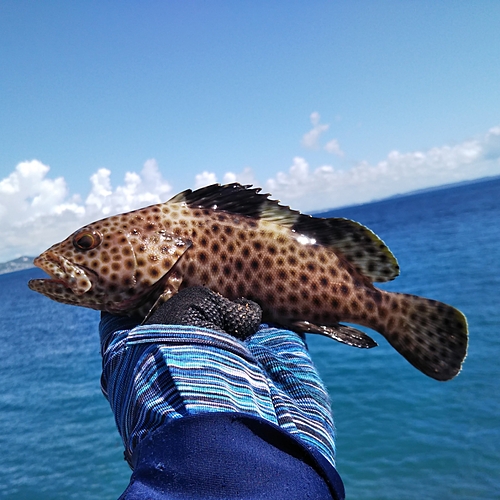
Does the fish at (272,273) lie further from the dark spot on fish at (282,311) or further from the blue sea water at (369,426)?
the blue sea water at (369,426)

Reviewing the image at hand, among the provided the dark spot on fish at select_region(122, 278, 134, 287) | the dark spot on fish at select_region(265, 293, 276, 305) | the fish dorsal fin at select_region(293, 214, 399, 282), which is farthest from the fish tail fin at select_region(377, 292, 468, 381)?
the dark spot on fish at select_region(122, 278, 134, 287)

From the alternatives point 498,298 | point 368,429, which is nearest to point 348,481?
point 368,429

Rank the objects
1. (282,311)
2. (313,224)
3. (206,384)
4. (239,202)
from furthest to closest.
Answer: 1. (239,202)
2. (313,224)
3. (282,311)
4. (206,384)

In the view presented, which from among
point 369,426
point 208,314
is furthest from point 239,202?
point 369,426

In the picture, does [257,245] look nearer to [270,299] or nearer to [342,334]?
[270,299]

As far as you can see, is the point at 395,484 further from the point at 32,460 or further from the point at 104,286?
the point at 32,460

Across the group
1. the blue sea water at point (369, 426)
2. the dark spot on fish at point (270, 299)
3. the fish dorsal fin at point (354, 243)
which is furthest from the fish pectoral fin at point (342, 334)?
the blue sea water at point (369, 426)
